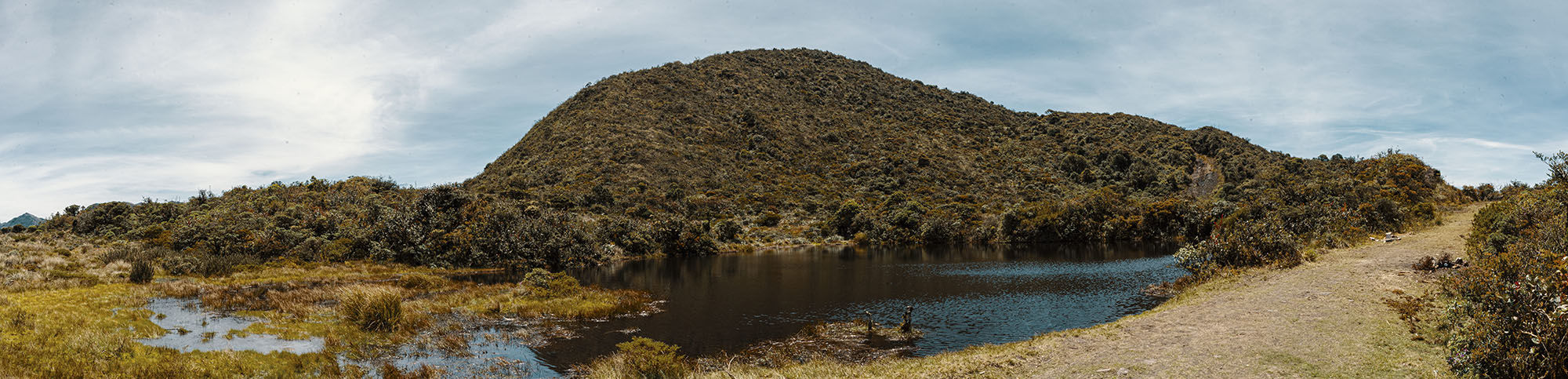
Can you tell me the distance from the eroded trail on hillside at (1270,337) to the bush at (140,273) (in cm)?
5544

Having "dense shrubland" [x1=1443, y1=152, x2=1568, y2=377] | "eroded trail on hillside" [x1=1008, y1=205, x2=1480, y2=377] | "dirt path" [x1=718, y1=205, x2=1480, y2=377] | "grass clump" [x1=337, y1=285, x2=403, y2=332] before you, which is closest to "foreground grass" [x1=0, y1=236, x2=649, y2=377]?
"grass clump" [x1=337, y1=285, x2=403, y2=332]

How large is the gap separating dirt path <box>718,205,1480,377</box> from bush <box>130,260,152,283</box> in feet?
156

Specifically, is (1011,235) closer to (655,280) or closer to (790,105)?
(655,280)

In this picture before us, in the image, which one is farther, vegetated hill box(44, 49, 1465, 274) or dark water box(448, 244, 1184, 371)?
vegetated hill box(44, 49, 1465, 274)

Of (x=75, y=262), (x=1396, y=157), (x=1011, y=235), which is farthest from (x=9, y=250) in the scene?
(x=1396, y=157)

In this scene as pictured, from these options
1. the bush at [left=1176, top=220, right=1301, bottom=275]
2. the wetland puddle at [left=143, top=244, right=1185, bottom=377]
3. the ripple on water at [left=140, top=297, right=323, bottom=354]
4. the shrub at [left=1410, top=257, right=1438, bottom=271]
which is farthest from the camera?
the bush at [left=1176, top=220, right=1301, bottom=275]

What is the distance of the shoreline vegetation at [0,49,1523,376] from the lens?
31.0m

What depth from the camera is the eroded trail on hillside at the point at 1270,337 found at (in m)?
16.3

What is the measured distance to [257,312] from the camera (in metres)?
32.8

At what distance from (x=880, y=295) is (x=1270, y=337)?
989 inches

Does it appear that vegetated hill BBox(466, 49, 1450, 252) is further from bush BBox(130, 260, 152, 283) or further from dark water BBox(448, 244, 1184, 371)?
A: bush BBox(130, 260, 152, 283)

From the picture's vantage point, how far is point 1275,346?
60.1 ft

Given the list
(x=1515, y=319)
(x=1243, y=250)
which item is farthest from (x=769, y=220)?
(x=1515, y=319)

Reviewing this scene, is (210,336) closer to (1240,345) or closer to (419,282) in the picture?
(419,282)
